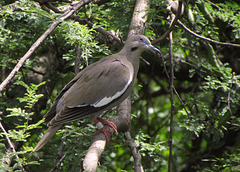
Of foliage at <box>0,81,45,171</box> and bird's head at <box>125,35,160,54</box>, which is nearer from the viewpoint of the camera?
foliage at <box>0,81,45,171</box>

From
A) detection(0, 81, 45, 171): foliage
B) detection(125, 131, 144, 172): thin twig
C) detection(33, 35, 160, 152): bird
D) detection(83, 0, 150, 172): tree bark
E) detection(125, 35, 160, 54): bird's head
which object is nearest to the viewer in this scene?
detection(0, 81, 45, 171): foliage

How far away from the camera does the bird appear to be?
3035 millimetres

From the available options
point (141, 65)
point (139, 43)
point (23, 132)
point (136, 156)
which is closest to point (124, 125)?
point (136, 156)

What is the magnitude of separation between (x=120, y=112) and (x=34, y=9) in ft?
4.19

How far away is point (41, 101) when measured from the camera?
4109 mm

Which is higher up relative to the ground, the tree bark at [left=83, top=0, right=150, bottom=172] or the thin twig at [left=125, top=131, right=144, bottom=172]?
the tree bark at [left=83, top=0, right=150, bottom=172]

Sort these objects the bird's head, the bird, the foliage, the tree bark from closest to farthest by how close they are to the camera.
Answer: the foliage < the tree bark < the bird < the bird's head

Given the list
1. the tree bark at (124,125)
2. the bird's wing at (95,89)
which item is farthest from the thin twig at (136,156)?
the bird's wing at (95,89)

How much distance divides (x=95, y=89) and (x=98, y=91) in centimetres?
4

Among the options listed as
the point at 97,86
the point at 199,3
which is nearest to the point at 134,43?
the point at 97,86

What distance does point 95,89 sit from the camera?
3.23m

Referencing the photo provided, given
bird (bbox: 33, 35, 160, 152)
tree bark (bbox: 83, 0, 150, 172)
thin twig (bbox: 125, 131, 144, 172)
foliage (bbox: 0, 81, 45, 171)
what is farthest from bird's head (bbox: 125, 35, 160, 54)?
foliage (bbox: 0, 81, 45, 171)

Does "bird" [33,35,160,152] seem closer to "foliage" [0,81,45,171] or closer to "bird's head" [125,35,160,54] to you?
"bird's head" [125,35,160,54]

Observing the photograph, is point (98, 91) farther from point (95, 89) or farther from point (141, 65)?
point (141, 65)
